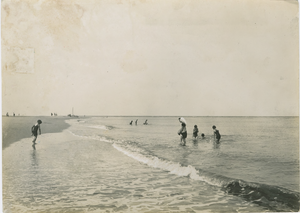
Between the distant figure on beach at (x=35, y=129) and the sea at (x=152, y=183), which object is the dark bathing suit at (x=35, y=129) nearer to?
the distant figure on beach at (x=35, y=129)

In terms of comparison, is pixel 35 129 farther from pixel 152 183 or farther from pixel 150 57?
pixel 150 57

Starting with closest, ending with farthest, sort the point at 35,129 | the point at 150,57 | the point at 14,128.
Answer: the point at 14,128, the point at 150,57, the point at 35,129

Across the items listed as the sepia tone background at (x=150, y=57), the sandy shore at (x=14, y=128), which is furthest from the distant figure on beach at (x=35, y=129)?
the sepia tone background at (x=150, y=57)

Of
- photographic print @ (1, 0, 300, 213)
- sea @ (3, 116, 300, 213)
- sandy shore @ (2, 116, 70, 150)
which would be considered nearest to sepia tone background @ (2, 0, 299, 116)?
photographic print @ (1, 0, 300, 213)

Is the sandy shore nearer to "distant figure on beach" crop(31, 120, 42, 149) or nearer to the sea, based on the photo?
"distant figure on beach" crop(31, 120, 42, 149)

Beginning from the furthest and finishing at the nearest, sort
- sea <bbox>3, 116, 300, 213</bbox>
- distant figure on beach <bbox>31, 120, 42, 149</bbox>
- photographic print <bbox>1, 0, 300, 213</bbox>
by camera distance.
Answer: distant figure on beach <bbox>31, 120, 42, 149</bbox>
photographic print <bbox>1, 0, 300, 213</bbox>
sea <bbox>3, 116, 300, 213</bbox>

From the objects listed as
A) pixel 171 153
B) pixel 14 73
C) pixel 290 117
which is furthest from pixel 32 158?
pixel 290 117

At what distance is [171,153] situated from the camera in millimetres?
5992

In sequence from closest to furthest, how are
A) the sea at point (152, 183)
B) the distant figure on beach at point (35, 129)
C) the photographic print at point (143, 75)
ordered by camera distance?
the sea at point (152, 183) < the photographic print at point (143, 75) < the distant figure on beach at point (35, 129)

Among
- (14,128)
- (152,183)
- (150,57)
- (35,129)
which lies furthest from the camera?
(35,129)

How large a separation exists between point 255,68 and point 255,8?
119cm

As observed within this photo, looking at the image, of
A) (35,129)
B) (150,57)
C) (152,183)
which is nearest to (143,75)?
(150,57)

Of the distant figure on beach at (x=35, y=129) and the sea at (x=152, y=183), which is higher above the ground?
the distant figure on beach at (x=35, y=129)

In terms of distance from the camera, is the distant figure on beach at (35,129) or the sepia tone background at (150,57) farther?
the distant figure on beach at (35,129)
